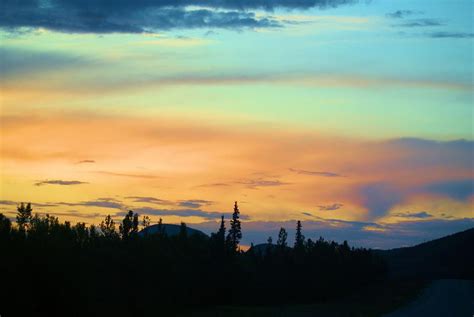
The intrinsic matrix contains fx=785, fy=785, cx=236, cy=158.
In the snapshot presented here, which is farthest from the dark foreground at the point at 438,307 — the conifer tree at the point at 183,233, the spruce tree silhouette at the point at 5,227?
the conifer tree at the point at 183,233

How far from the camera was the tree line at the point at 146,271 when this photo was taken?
4419cm

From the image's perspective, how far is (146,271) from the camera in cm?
6212

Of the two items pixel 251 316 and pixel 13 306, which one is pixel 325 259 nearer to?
pixel 251 316

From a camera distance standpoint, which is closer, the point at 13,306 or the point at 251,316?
the point at 13,306

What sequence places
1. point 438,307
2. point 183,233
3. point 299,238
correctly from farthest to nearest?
point 299,238 → point 183,233 → point 438,307

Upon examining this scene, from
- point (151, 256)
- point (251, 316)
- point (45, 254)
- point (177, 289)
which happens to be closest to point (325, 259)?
point (177, 289)

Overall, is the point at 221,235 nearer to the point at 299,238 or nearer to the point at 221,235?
the point at 221,235

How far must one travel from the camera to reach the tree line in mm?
44188

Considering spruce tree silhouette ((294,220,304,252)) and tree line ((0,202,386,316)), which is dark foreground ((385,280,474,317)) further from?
spruce tree silhouette ((294,220,304,252))

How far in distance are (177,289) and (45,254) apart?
30740 mm

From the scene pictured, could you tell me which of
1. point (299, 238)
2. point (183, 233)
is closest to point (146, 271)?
point (183, 233)

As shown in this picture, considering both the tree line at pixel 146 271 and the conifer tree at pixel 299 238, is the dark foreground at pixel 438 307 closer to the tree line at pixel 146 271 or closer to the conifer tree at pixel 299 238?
the tree line at pixel 146 271

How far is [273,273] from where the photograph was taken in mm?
107875

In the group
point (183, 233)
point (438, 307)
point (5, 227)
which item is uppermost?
point (183, 233)
